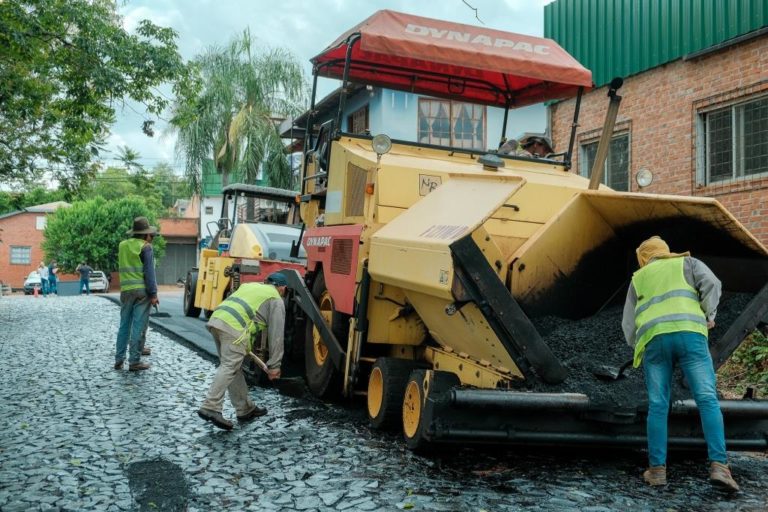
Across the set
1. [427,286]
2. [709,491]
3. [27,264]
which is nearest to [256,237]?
[427,286]

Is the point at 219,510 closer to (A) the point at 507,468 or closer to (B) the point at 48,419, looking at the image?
(A) the point at 507,468

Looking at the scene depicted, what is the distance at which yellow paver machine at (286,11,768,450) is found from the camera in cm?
458

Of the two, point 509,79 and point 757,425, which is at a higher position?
point 509,79

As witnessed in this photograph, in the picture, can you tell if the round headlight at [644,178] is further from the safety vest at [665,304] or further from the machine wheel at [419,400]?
the machine wheel at [419,400]

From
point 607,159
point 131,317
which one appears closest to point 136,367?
point 131,317

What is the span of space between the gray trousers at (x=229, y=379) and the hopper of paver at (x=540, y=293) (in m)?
1.34

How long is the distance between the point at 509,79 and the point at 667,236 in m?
3.07

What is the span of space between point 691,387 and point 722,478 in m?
0.52

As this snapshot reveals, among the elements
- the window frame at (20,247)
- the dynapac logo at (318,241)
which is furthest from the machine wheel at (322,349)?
the window frame at (20,247)

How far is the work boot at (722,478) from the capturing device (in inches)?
171

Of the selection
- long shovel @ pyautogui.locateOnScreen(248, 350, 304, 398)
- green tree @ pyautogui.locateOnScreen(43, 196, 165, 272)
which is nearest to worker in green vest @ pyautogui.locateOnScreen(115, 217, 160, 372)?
long shovel @ pyautogui.locateOnScreen(248, 350, 304, 398)

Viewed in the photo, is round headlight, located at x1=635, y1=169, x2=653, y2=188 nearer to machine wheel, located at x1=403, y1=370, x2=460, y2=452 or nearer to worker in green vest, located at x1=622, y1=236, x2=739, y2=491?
worker in green vest, located at x1=622, y1=236, x2=739, y2=491

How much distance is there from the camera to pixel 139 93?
40.0 feet

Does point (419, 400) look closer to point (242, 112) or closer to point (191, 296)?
point (191, 296)
